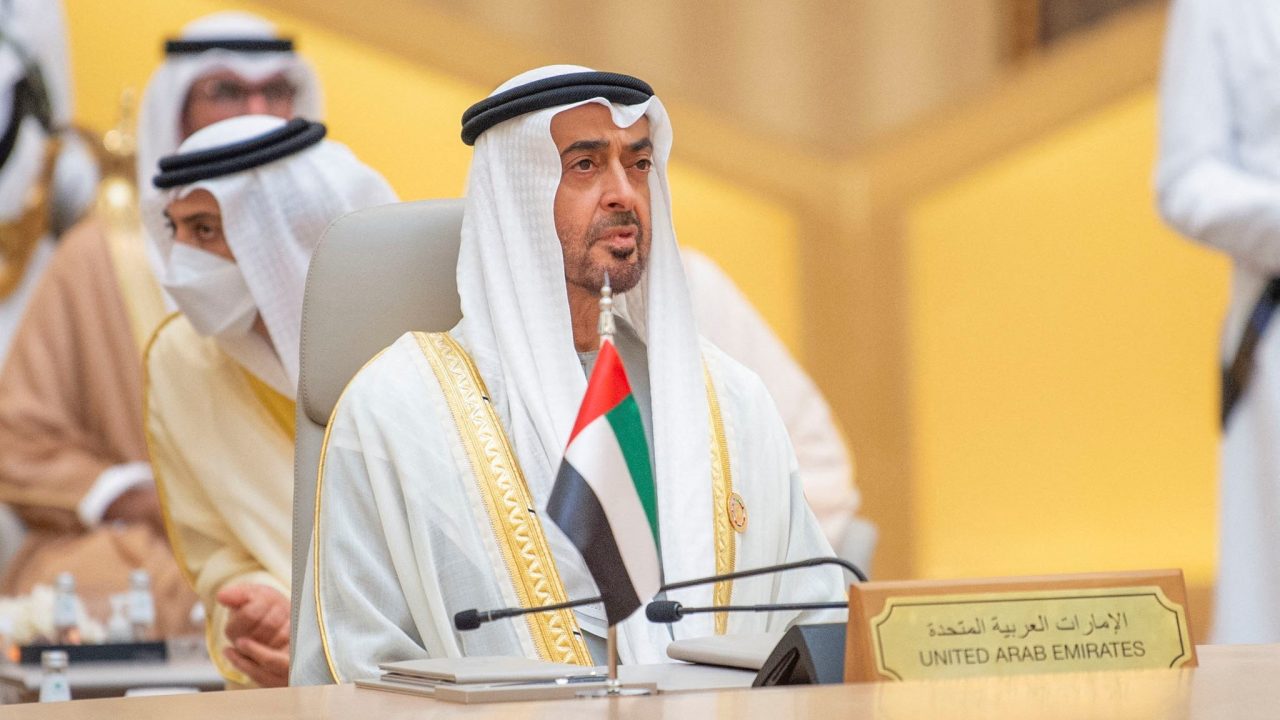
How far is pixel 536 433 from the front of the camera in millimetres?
2475

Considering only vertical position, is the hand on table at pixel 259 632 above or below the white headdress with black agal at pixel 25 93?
below

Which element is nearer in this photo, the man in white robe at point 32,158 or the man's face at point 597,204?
the man's face at point 597,204

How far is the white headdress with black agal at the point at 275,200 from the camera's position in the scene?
11.3 ft

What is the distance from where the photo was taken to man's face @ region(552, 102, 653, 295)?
2607mm

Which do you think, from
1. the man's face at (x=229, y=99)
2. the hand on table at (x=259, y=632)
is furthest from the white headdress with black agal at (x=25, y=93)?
the hand on table at (x=259, y=632)

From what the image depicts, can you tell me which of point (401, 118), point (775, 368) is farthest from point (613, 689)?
point (401, 118)

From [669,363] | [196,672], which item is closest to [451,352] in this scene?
[669,363]

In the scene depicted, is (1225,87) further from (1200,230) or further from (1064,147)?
(1064,147)

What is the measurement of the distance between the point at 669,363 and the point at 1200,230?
156cm

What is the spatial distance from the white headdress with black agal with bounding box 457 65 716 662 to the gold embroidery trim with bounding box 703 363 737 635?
0.02 meters

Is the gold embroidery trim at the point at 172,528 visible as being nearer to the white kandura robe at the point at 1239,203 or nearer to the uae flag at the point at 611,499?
the uae flag at the point at 611,499

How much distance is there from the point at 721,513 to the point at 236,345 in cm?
128

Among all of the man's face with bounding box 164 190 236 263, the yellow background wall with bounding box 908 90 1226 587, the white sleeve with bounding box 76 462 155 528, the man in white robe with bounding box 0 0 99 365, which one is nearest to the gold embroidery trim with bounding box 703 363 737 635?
the man's face with bounding box 164 190 236 263

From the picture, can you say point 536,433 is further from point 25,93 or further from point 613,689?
point 25,93
